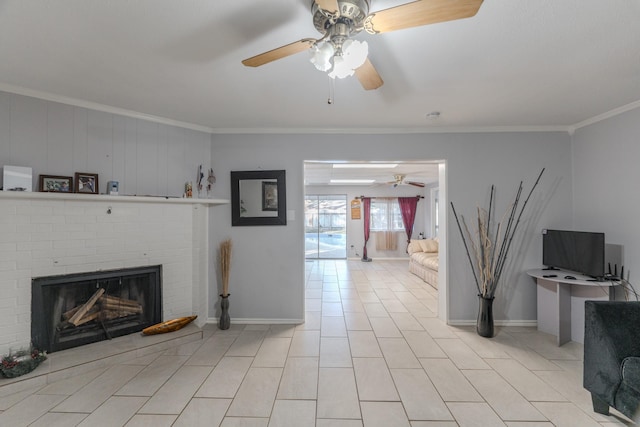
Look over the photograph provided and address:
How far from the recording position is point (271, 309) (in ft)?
11.3

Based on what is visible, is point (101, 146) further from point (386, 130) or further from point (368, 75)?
point (386, 130)

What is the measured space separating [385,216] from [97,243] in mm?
7050

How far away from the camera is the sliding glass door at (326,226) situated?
8.44m

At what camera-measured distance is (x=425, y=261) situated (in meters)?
5.53

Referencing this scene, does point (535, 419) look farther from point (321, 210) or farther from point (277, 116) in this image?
point (321, 210)

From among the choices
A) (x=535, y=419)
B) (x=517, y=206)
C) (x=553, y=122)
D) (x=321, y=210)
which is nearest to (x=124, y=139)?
(x=535, y=419)

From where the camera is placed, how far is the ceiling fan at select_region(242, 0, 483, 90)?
106 centimetres

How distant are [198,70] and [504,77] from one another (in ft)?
7.60

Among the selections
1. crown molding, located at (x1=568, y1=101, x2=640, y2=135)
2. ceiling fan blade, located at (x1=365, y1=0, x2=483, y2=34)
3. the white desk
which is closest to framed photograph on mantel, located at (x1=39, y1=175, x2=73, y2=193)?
ceiling fan blade, located at (x1=365, y1=0, x2=483, y2=34)

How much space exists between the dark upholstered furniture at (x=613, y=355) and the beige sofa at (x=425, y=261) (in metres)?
3.12

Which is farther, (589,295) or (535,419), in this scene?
(589,295)

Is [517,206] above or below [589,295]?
above

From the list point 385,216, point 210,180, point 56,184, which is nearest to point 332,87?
point 210,180

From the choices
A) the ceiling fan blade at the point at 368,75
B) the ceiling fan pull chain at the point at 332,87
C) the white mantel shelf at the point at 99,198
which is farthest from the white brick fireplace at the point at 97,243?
the ceiling fan blade at the point at 368,75
